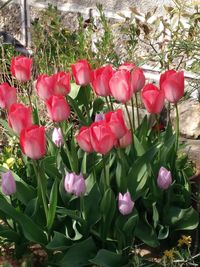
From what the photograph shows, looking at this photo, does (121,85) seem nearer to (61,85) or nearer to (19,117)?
(61,85)

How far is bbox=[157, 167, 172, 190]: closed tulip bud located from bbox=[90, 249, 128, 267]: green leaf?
39 cm

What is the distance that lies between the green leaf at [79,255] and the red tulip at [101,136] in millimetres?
514

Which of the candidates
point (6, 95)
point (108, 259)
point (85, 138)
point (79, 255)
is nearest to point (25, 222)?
point (79, 255)

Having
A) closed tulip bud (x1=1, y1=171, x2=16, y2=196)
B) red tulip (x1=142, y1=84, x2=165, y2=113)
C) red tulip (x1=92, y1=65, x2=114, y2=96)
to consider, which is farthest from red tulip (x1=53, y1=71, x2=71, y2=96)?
closed tulip bud (x1=1, y1=171, x2=16, y2=196)

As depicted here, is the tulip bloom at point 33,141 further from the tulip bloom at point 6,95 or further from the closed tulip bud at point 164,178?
the closed tulip bud at point 164,178

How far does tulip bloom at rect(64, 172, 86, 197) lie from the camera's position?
8.59 feet

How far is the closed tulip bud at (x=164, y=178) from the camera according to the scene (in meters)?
2.82

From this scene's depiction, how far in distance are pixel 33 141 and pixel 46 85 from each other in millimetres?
510

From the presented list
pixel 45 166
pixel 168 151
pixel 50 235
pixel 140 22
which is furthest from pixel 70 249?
pixel 140 22

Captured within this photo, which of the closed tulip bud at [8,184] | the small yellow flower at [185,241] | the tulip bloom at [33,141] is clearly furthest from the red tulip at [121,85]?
the small yellow flower at [185,241]

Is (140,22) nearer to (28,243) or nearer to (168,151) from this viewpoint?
(168,151)

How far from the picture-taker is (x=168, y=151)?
10.0 ft

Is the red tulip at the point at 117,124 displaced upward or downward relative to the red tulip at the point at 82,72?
downward

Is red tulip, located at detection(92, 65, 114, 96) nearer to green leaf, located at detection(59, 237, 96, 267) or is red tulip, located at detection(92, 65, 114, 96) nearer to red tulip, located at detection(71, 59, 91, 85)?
red tulip, located at detection(71, 59, 91, 85)
